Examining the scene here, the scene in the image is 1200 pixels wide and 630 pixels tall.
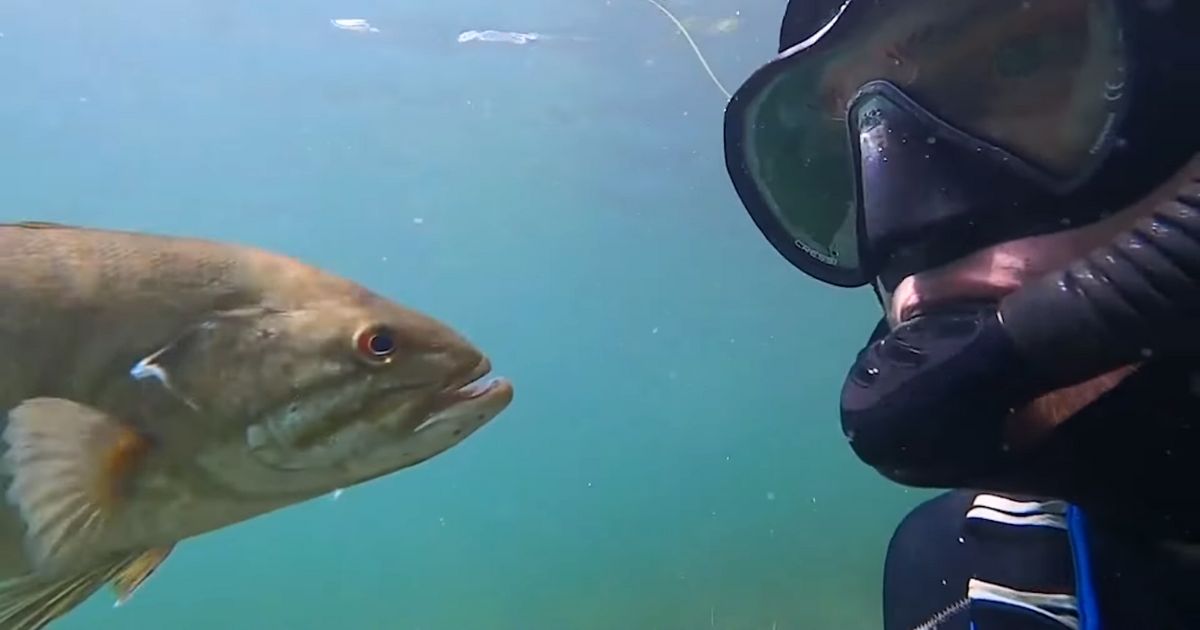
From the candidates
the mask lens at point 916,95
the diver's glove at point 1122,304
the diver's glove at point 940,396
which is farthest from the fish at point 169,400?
the mask lens at point 916,95

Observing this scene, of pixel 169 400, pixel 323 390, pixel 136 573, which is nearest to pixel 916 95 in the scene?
pixel 323 390

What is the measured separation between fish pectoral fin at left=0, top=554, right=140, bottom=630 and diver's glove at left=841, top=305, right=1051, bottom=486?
165 cm

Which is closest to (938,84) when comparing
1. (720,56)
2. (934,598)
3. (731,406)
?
(934,598)

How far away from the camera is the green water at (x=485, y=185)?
19109 millimetres

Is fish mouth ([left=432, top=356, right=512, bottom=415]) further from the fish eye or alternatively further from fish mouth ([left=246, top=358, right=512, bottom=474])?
the fish eye

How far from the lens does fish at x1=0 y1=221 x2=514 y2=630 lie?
1.90 metres

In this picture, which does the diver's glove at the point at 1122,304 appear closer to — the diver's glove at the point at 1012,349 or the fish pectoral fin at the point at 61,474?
the diver's glove at the point at 1012,349

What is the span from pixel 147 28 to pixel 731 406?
49618 millimetres

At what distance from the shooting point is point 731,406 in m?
65.4

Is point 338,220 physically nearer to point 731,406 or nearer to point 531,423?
point 731,406

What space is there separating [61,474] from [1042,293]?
A: 1951 mm

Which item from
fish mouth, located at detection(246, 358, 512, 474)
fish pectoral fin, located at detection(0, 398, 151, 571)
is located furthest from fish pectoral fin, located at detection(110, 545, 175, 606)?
fish mouth, located at detection(246, 358, 512, 474)

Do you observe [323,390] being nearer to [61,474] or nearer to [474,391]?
[474,391]

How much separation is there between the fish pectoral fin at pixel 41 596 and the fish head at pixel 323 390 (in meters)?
0.35
